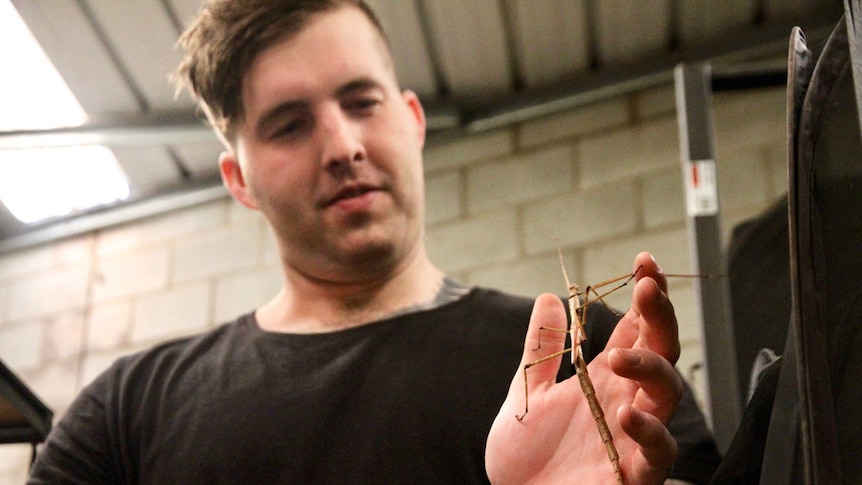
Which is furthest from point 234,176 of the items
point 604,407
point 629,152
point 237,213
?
point 237,213

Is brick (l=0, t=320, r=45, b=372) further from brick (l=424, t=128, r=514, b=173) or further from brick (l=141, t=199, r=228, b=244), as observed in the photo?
brick (l=424, t=128, r=514, b=173)

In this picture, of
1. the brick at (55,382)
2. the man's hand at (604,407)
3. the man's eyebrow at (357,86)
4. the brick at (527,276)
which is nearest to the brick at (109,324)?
the brick at (55,382)

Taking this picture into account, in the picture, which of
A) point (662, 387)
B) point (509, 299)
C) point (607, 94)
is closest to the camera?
point (662, 387)

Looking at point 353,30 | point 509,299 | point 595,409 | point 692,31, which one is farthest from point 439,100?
point 595,409

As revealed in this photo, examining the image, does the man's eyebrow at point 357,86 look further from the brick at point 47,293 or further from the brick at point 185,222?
the brick at point 47,293

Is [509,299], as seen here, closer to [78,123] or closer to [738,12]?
[738,12]

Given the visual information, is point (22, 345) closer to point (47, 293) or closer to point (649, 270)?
point (47, 293)

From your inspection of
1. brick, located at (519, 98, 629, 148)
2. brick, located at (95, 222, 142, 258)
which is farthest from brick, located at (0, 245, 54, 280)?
brick, located at (519, 98, 629, 148)
